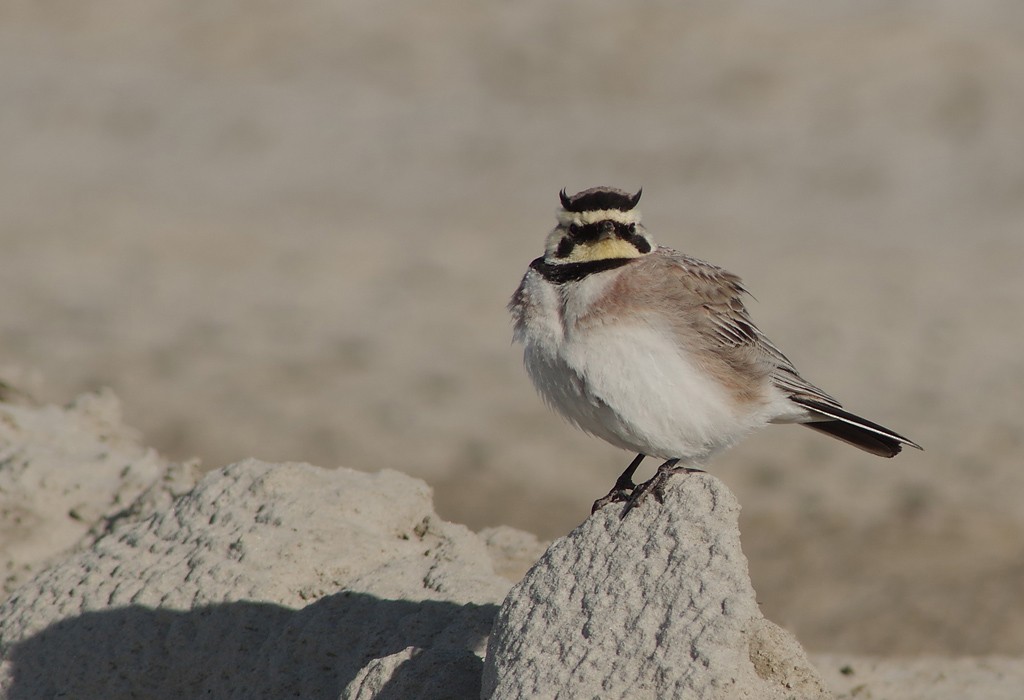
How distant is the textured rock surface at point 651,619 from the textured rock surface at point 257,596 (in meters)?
0.73

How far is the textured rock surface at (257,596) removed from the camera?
7.39 meters

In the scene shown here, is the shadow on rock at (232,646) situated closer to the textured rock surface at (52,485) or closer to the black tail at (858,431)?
the textured rock surface at (52,485)

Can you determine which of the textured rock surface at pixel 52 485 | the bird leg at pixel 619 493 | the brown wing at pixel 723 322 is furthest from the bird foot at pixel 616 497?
the textured rock surface at pixel 52 485

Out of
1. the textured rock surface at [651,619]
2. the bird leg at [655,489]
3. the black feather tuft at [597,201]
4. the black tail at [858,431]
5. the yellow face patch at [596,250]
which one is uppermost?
the black feather tuft at [597,201]

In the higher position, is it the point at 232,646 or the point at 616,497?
the point at 616,497

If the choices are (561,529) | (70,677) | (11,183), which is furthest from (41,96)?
(70,677)

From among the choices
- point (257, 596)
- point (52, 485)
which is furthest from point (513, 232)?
point (257, 596)

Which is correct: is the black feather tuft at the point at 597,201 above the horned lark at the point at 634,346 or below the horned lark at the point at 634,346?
above

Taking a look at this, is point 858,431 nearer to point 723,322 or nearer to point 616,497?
point 723,322

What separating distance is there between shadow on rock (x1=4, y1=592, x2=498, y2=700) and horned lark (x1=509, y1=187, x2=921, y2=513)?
1147 millimetres

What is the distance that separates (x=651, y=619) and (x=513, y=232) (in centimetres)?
1725

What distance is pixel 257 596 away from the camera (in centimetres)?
771

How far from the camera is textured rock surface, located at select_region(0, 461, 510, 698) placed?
24.3 ft

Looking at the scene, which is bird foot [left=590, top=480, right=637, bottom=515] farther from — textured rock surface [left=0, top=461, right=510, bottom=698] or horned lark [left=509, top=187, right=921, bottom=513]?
textured rock surface [left=0, top=461, right=510, bottom=698]
